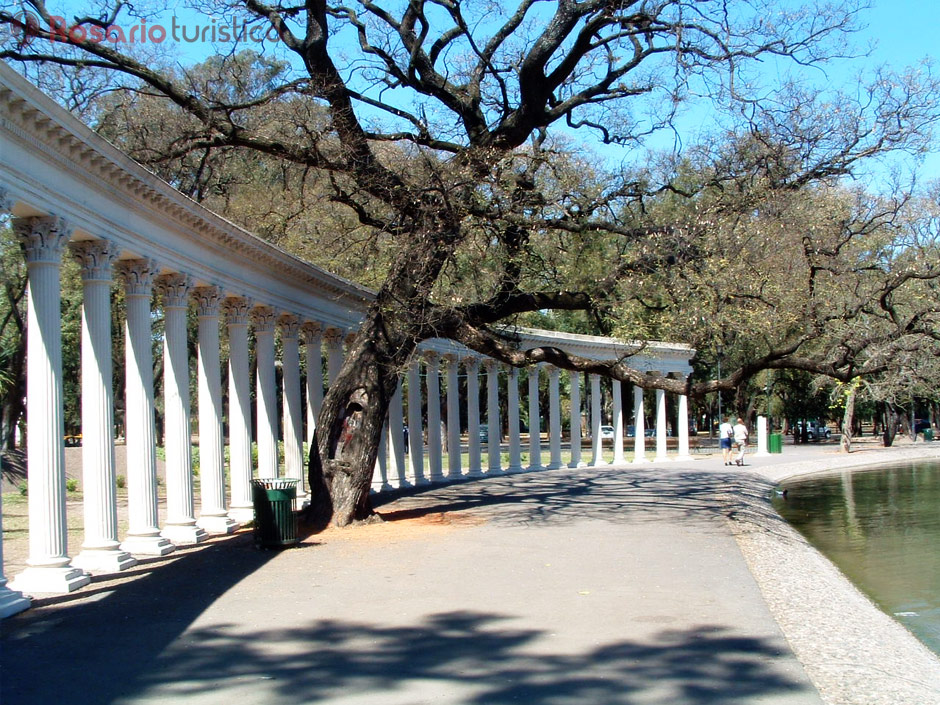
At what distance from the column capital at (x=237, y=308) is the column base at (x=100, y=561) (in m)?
7.99

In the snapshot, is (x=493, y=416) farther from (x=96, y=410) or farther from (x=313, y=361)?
(x=96, y=410)

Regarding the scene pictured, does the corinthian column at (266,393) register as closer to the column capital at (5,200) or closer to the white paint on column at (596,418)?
the column capital at (5,200)

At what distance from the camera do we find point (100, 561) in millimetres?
14938

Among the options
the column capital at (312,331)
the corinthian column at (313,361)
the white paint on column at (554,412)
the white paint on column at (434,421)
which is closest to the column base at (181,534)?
the corinthian column at (313,361)

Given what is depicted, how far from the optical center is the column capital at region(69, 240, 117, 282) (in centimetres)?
1514

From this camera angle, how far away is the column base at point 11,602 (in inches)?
451

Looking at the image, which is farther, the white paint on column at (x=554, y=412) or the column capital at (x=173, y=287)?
the white paint on column at (x=554, y=412)

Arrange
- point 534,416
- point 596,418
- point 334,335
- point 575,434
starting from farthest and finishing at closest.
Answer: point 575,434
point 596,418
point 534,416
point 334,335

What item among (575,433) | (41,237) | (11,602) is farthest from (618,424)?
→ (11,602)

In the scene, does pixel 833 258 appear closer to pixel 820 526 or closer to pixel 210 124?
pixel 820 526

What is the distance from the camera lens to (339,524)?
20156 mm

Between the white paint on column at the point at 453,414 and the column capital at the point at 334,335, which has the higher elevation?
the column capital at the point at 334,335

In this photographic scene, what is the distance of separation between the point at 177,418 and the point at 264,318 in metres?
5.80

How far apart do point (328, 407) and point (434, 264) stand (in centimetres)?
383
